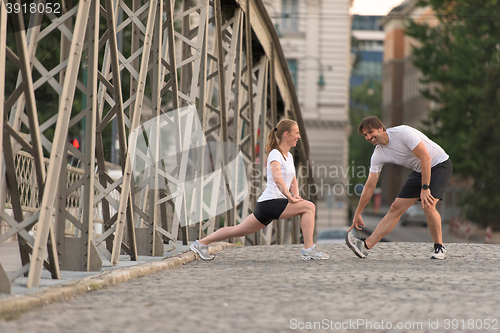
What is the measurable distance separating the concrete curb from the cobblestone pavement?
0.26 ft

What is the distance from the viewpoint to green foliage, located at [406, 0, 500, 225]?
33.7 m

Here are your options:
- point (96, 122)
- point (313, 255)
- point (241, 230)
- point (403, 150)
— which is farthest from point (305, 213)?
point (96, 122)

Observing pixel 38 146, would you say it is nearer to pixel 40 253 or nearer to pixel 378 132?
pixel 40 253

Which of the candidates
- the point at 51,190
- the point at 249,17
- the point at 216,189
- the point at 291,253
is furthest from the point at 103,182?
the point at 249,17

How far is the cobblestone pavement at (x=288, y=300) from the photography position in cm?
458

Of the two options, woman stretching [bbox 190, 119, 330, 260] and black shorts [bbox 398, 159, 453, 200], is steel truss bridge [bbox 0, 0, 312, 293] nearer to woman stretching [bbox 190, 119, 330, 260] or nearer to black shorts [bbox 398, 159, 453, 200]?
woman stretching [bbox 190, 119, 330, 260]

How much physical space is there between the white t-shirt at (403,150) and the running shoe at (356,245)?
Result: 2.57 feet

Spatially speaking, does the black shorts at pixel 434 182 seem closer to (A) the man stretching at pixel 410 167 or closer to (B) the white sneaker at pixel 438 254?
(A) the man stretching at pixel 410 167

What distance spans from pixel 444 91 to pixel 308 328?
33.0 m

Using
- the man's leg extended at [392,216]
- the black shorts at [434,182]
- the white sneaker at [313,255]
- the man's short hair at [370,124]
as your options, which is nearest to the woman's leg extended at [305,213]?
the white sneaker at [313,255]

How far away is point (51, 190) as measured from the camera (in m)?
5.68

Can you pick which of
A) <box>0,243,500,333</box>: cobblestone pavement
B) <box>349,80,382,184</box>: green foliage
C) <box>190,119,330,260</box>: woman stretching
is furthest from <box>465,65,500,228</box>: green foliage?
<box>349,80,382,184</box>: green foliage

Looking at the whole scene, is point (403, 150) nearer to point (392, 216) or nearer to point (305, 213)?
point (392, 216)

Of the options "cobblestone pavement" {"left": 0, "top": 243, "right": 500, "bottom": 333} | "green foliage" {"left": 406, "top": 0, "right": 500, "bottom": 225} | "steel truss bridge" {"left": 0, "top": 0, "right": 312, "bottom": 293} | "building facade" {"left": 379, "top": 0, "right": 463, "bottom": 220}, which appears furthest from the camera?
"building facade" {"left": 379, "top": 0, "right": 463, "bottom": 220}
